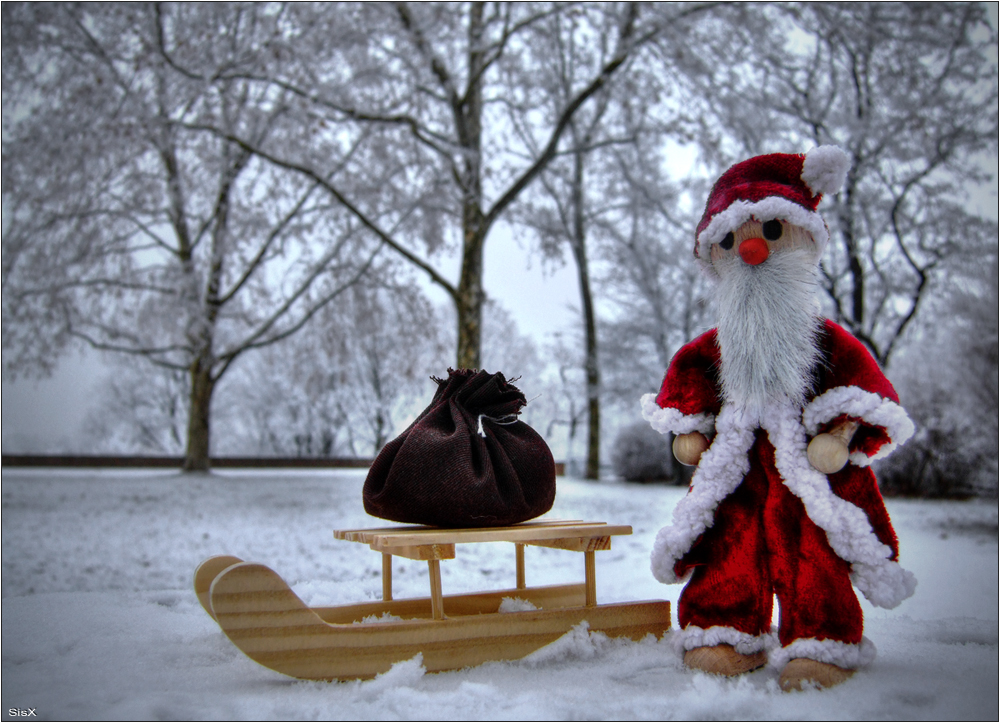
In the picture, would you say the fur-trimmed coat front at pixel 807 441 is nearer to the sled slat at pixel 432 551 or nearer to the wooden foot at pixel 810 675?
the wooden foot at pixel 810 675

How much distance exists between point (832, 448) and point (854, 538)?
0.21 m

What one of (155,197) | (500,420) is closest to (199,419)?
(155,197)

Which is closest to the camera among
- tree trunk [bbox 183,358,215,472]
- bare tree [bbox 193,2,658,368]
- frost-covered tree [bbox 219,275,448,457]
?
bare tree [bbox 193,2,658,368]

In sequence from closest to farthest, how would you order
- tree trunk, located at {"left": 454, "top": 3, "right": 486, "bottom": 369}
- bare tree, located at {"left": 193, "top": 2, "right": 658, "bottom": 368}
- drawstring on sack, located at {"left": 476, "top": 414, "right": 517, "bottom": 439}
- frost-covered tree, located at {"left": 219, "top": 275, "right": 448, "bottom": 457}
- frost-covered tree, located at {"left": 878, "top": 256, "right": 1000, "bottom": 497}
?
drawstring on sack, located at {"left": 476, "top": 414, "right": 517, "bottom": 439}
frost-covered tree, located at {"left": 878, "top": 256, "right": 1000, "bottom": 497}
bare tree, located at {"left": 193, "top": 2, "right": 658, "bottom": 368}
tree trunk, located at {"left": 454, "top": 3, "right": 486, "bottom": 369}
frost-covered tree, located at {"left": 219, "top": 275, "right": 448, "bottom": 457}

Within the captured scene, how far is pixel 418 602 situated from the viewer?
1.96 m

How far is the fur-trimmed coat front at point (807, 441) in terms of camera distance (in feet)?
4.93

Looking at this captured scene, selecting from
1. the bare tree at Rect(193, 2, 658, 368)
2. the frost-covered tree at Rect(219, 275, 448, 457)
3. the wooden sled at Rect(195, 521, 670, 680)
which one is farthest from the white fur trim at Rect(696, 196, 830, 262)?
the frost-covered tree at Rect(219, 275, 448, 457)

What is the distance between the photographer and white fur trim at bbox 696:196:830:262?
1649 millimetres

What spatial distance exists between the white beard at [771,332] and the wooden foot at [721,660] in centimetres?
57

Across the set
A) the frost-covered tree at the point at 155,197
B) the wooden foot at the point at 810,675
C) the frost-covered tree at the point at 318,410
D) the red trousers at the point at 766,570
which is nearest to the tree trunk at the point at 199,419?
the frost-covered tree at the point at 155,197

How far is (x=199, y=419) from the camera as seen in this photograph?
955 centimetres

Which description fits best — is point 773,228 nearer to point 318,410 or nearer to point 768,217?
point 768,217

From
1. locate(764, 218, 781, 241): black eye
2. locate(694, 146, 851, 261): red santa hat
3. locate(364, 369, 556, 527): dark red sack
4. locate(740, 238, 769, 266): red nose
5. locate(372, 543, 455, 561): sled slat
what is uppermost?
locate(694, 146, 851, 261): red santa hat

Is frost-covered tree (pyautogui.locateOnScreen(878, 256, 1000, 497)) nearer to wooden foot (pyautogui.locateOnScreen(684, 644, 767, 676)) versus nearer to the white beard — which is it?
the white beard
